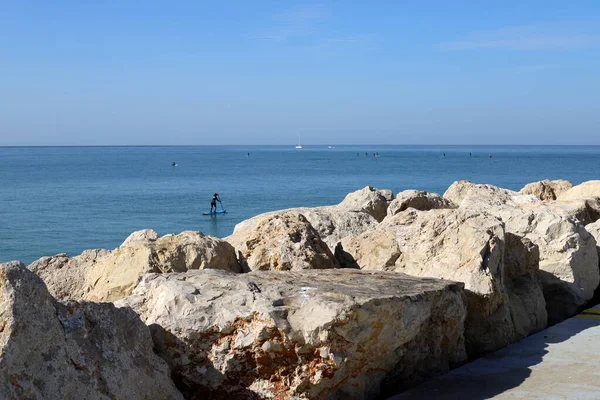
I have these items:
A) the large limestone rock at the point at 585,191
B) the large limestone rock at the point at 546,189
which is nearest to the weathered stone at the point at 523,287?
the large limestone rock at the point at 585,191

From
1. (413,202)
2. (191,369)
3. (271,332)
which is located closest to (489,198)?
(413,202)

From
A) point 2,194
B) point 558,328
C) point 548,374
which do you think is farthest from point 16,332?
point 2,194

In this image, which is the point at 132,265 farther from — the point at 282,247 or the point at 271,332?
the point at 271,332

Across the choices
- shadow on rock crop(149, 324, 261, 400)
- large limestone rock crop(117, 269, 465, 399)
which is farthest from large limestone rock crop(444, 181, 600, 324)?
shadow on rock crop(149, 324, 261, 400)

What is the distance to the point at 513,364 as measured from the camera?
6.35 m

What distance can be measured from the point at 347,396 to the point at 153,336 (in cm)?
155

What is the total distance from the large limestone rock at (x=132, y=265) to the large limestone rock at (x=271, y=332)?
0.96 metres

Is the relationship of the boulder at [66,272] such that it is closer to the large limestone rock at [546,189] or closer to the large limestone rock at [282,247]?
the large limestone rock at [282,247]

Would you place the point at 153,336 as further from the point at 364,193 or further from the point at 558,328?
the point at 364,193

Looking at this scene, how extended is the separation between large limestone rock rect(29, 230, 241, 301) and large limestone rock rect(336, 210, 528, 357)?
5.35 ft

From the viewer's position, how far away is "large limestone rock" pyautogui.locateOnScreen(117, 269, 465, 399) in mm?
4941

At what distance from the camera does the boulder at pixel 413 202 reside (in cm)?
999

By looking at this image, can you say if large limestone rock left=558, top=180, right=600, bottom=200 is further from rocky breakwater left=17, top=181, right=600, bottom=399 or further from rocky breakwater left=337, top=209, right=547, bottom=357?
rocky breakwater left=337, top=209, right=547, bottom=357

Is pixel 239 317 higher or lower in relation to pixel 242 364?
higher
